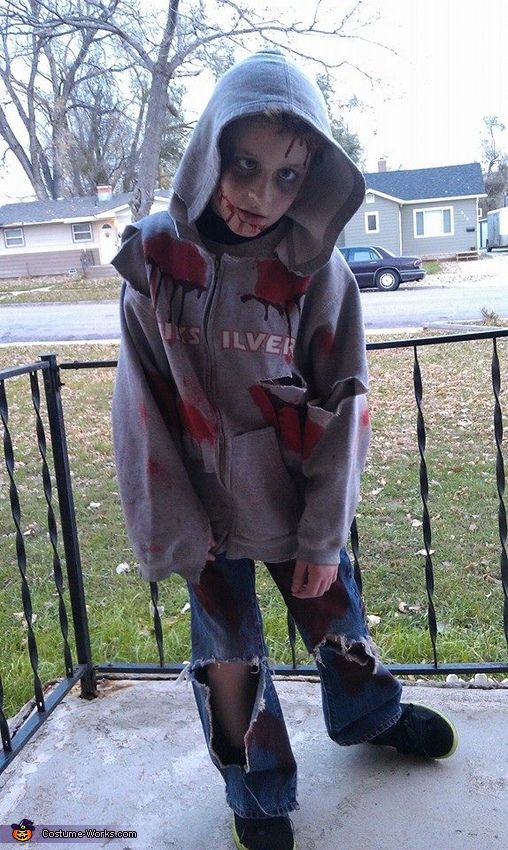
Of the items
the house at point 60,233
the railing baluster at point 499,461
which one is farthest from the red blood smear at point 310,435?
the house at point 60,233

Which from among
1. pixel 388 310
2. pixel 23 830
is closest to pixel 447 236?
pixel 388 310

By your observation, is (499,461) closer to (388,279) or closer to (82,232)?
(388,279)

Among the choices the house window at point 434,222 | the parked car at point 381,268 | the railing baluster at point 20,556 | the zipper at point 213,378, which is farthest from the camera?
the house window at point 434,222

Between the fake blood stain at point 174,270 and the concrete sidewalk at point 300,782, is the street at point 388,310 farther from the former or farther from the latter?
the fake blood stain at point 174,270

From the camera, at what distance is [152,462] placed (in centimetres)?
142

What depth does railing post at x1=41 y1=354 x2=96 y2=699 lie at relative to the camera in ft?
6.81

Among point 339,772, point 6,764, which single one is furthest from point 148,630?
point 339,772

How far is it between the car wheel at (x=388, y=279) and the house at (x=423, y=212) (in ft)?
33.9

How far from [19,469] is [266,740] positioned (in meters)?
4.40

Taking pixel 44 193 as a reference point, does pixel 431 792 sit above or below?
below

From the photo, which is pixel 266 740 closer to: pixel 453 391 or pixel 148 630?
pixel 148 630

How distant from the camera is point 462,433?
5754mm

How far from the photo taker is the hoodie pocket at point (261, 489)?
141 cm

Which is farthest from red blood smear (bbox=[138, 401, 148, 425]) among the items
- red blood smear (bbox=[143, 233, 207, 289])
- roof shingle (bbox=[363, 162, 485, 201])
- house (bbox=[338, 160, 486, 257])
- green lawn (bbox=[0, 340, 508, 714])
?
roof shingle (bbox=[363, 162, 485, 201])
